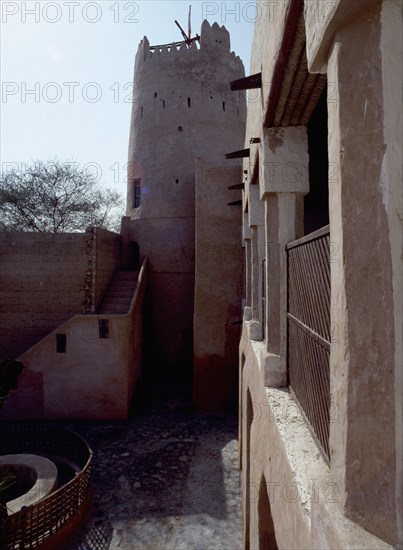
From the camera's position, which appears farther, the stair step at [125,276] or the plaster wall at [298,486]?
the stair step at [125,276]

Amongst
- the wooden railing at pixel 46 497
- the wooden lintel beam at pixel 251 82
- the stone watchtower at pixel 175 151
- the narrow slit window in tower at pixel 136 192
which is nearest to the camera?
the wooden lintel beam at pixel 251 82

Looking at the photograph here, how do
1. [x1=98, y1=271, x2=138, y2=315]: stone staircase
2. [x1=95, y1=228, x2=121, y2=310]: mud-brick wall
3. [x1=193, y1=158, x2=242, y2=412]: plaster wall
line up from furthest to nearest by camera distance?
[x1=95, y1=228, x2=121, y2=310]: mud-brick wall → [x1=98, y1=271, x2=138, y2=315]: stone staircase → [x1=193, y1=158, x2=242, y2=412]: plaster wall

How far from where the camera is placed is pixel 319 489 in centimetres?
146

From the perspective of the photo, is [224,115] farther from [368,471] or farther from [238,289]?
[368,471]

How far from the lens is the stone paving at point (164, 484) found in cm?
608

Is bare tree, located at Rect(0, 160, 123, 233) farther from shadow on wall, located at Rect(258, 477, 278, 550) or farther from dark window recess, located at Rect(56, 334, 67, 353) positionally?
shadow on wall, located at Rect(258, 477, 278, 550)

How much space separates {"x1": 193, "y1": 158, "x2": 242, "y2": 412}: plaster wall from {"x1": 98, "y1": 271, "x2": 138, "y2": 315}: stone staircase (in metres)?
2.33

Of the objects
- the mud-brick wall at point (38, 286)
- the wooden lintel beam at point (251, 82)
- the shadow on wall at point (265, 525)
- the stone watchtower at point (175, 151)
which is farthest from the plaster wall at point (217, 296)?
the wooden lintel beam at point (251, 82)

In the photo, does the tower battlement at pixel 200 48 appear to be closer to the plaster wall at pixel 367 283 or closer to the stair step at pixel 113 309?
the stair step at pixel 113 309

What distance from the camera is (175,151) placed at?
13.8 metres

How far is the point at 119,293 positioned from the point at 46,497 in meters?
6.88

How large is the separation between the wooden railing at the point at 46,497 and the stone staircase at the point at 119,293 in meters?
3.88

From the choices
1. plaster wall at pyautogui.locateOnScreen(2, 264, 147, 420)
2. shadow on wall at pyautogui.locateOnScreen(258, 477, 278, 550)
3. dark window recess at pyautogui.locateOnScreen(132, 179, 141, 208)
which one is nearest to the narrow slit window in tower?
dark window recess at pyautogui.locateOnScreen(132, 179, 141, 208)

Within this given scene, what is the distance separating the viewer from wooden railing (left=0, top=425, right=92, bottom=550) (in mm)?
5488
